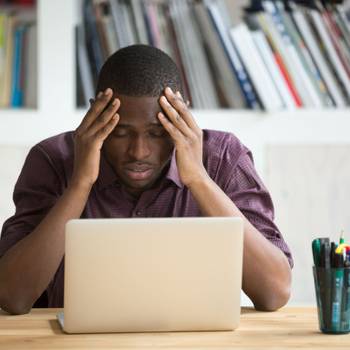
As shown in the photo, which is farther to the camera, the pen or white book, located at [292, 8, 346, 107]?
white book, located at [292, 8, 346, 107]

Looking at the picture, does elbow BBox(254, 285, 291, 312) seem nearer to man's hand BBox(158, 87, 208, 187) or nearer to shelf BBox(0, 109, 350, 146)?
man's hand BBox(158, 87, 208, 187)

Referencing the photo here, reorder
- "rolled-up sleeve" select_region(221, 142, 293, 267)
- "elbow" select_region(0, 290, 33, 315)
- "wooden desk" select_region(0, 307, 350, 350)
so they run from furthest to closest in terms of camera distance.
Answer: "rolled-up sleeve" select_region(221, 142, 293, 267)
"elbow" select_region(0, 290, 33, 315)
"wooden desk" select_region(0, 307, 350, 350)

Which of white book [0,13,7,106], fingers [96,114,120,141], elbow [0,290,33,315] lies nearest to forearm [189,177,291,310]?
fingers [96,114,120,141]

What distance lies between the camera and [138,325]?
63.2 inches

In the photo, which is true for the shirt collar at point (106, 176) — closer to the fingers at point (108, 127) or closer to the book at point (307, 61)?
the fingers at point (108, 127)

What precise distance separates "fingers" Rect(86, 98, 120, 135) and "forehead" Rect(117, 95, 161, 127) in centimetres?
1

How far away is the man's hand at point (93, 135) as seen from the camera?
6.46 ft

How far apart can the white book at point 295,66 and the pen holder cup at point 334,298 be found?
1402 millimetres

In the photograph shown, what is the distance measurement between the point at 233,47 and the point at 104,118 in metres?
1.08

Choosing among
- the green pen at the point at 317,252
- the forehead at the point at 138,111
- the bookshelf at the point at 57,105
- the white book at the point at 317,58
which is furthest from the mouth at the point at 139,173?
the white book at the point at 317,58

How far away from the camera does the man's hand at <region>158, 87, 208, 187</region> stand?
198 centimetres

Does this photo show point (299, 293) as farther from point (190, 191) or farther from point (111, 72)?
point (111, 72)

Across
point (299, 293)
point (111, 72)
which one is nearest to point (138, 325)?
point (111, 72)

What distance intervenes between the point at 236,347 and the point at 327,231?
1.53m
